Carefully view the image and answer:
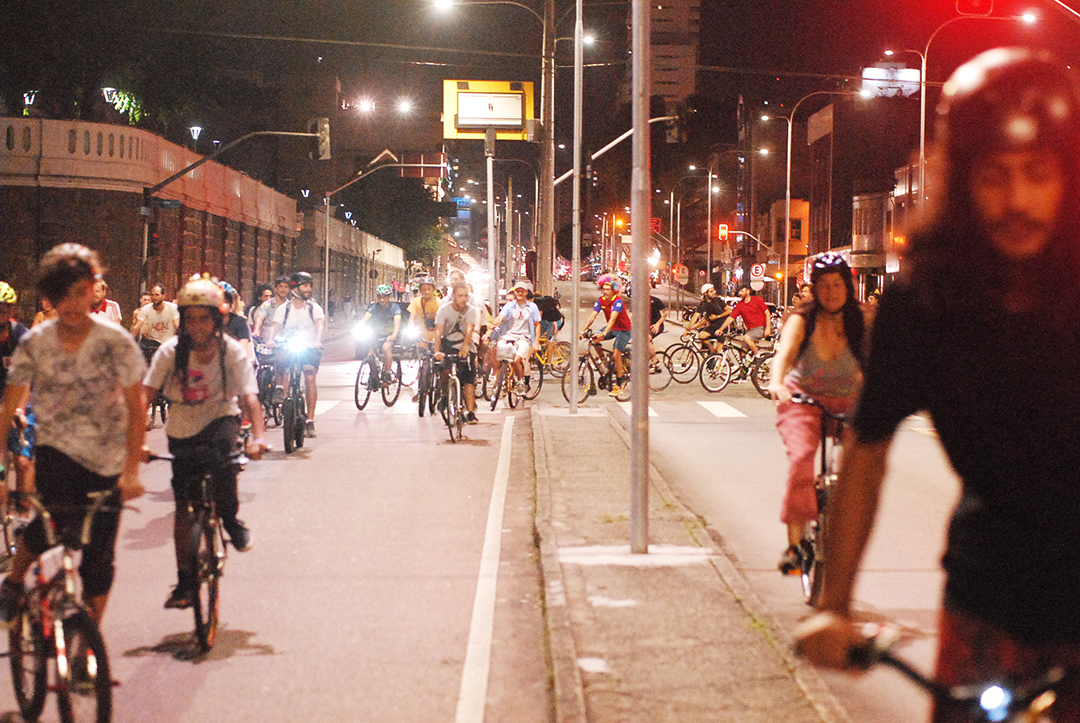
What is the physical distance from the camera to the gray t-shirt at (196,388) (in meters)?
6.08

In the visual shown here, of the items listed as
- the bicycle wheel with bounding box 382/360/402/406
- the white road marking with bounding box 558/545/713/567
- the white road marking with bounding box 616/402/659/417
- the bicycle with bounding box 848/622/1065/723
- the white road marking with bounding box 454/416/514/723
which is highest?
the bicycle with bounding box 848/622/1065/723

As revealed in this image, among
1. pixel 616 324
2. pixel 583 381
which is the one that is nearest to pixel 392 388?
pixel 583 381

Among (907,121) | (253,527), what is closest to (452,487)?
(253,527)

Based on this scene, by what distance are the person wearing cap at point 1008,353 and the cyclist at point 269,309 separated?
43.3 feet

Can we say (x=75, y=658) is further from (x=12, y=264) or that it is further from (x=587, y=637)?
(x=12, y=264)

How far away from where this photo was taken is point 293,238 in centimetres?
6156

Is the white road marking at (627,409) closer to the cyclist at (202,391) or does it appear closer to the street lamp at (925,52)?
the street lamp at (925,52)

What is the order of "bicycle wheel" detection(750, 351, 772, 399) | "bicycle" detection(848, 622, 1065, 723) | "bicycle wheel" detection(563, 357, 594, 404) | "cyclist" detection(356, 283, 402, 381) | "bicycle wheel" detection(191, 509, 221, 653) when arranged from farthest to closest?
"bicycle wheel" detection(750, 351, 772, 399)
"bicycle wheel" detection(563, 357, 594, 404)
"cyclist" detection(356, 283, 402, 381)
"bicycle wheel" detection(191, 509, 221, 653)
"bicycle" detection(848, 622, 1065, 723)

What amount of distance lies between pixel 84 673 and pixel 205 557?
145 cm

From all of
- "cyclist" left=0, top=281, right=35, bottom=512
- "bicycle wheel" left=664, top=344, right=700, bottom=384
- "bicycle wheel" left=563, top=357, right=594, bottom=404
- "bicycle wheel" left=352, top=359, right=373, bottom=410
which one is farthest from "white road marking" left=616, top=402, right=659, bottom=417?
"cyclist" left=0, top=281, right=35, bottom=512

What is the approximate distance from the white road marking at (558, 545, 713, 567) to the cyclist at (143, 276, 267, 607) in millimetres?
2317

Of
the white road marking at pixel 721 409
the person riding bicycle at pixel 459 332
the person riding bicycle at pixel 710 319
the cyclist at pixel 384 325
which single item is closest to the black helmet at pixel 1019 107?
the person riding bicycle at pixel 459 332

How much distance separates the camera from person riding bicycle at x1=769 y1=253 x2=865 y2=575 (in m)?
6.48

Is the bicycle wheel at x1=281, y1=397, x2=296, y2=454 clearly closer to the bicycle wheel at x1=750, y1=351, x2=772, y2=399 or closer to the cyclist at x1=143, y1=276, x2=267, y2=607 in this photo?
the cyclist at x1=143, y1=276, x2=267, y2=607
